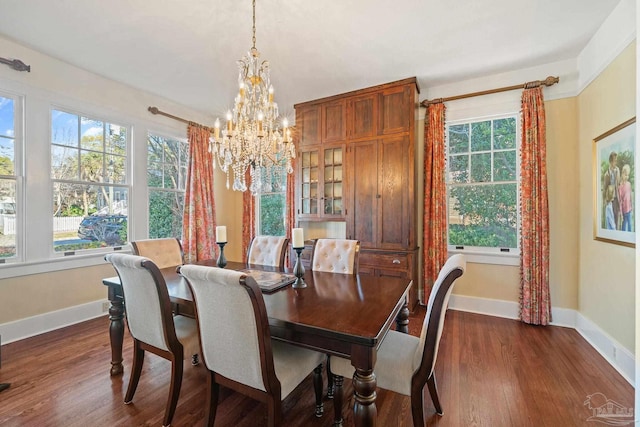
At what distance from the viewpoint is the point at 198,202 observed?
4.28 m

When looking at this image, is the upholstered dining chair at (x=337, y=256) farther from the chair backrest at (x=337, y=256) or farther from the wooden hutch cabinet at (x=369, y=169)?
the wooden hutch cabinet at (x=369, y=169)

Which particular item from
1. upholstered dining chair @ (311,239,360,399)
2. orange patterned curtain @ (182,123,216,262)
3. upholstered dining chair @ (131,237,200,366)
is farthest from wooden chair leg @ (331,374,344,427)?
orange patterned curtain @ (182,123,216,262)

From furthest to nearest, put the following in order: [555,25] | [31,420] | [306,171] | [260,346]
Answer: [306,171] → [555,25] → [31,420] → [260,346]

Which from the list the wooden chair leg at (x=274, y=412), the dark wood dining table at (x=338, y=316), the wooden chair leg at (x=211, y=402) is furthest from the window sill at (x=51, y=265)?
the wooden chair leg at (x=274, y=412)

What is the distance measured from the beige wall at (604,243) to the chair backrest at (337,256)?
2081 millimetres

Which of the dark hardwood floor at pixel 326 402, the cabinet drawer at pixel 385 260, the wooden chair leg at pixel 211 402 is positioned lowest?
the dark hardwood floor at pixel 326 402

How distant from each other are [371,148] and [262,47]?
5.57 feet

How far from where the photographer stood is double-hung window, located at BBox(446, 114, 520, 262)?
3.33 metres

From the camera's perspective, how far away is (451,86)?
3.54m

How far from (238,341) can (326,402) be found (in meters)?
0.94

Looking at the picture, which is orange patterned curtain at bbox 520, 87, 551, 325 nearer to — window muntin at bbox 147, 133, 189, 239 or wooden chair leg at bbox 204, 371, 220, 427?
wooden chair leg at bbox 204, 371, 220, 427

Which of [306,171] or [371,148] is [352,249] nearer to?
[371,148]

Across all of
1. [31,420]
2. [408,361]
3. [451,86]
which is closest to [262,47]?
[451,86]

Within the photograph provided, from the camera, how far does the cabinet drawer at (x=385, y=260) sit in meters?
3.35
